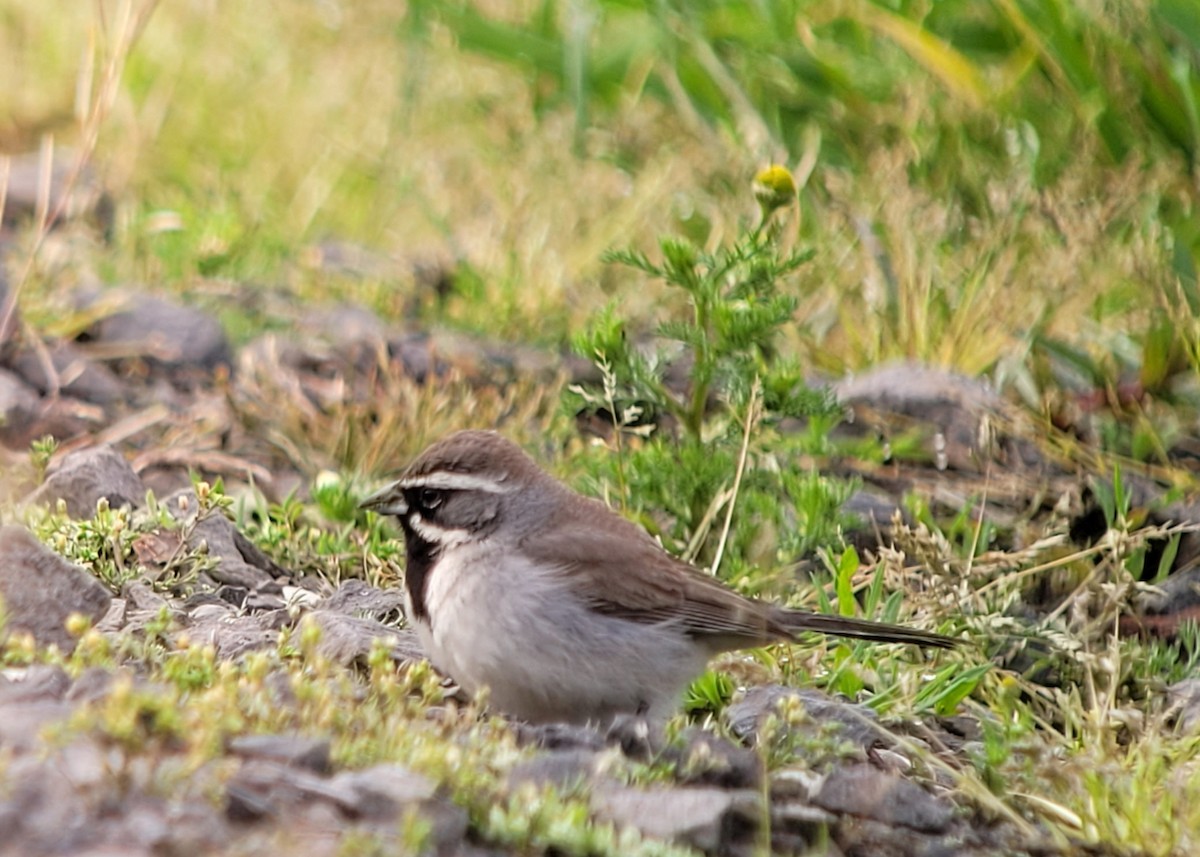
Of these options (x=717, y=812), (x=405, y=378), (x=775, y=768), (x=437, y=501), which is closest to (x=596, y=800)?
(x=717, y=812)

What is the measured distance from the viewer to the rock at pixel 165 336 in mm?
7566

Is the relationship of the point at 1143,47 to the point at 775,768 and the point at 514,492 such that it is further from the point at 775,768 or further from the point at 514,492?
the point at 775,768

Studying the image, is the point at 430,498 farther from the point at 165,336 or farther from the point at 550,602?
the point at 165,336

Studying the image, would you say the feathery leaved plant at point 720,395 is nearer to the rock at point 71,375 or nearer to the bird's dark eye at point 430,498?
the bird's dark eye at point 430,498

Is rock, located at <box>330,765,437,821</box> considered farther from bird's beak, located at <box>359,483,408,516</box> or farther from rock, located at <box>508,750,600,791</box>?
bird's beak, located at <box>359,483,408,516</box>

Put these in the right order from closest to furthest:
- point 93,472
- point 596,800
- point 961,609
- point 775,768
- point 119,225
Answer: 1. point 596,800
2. point 775,768
3. point 961,609
4. point 93,472
5. point 119,225

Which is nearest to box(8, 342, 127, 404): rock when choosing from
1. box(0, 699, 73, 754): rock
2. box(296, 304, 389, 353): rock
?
box(296, 304, 389, 353): rock

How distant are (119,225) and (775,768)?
5572mm

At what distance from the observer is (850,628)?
16.2 ft

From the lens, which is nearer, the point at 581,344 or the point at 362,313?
the point at 581,344

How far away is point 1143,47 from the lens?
7.80 metres

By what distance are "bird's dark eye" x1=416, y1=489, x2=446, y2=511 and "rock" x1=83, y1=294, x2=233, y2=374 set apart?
2729 millimetres

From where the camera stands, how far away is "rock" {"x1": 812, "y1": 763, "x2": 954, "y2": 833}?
13.5 feet

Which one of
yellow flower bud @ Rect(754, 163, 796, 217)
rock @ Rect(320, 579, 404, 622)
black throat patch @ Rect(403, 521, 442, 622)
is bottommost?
rock @ Rect(320, 579, 404, 622)
